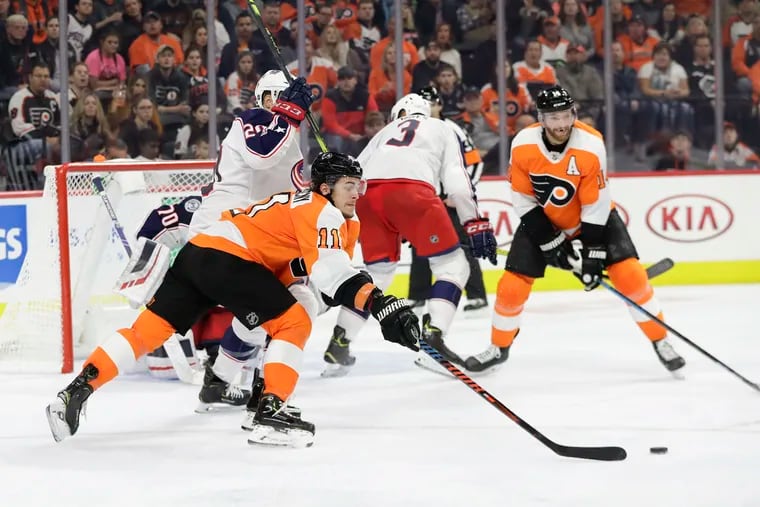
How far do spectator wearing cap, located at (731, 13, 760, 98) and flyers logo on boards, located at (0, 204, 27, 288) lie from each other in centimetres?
449

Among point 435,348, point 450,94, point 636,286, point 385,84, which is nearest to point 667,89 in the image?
point 450,94

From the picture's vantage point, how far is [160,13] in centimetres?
686

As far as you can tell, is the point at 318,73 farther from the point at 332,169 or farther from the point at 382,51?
the point at 332,169

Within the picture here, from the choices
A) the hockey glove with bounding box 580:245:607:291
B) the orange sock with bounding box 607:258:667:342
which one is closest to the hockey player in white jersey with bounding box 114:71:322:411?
the hockey glove with bounding box 580:245:607:291

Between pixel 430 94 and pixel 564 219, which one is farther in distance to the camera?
pixel 430 94

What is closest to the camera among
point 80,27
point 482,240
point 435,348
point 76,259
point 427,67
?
point 435,348

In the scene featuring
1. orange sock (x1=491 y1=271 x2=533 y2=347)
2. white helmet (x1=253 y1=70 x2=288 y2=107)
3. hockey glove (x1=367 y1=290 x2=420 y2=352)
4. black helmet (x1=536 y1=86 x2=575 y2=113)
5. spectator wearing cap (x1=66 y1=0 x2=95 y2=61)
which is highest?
spectator wearing cap (x1=66 y1=0 x2=95 y2=61)

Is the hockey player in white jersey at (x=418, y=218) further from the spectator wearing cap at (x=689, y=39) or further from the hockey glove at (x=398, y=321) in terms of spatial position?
the spectator wearing cap at (x=689, y=39)

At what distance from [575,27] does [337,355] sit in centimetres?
374

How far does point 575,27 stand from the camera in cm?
751

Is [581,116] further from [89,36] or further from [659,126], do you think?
[89,36]

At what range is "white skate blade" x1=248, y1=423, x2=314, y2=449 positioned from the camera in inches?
129

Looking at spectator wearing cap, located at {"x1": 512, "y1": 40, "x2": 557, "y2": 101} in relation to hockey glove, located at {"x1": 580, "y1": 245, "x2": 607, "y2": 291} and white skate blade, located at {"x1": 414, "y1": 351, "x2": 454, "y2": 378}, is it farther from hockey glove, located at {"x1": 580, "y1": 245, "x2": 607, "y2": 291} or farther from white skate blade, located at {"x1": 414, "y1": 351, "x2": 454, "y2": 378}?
hockey glove, located at {"x1": 580, "y1": 245, "x2": 607, "y2": 291}

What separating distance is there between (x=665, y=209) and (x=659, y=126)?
792 mm
